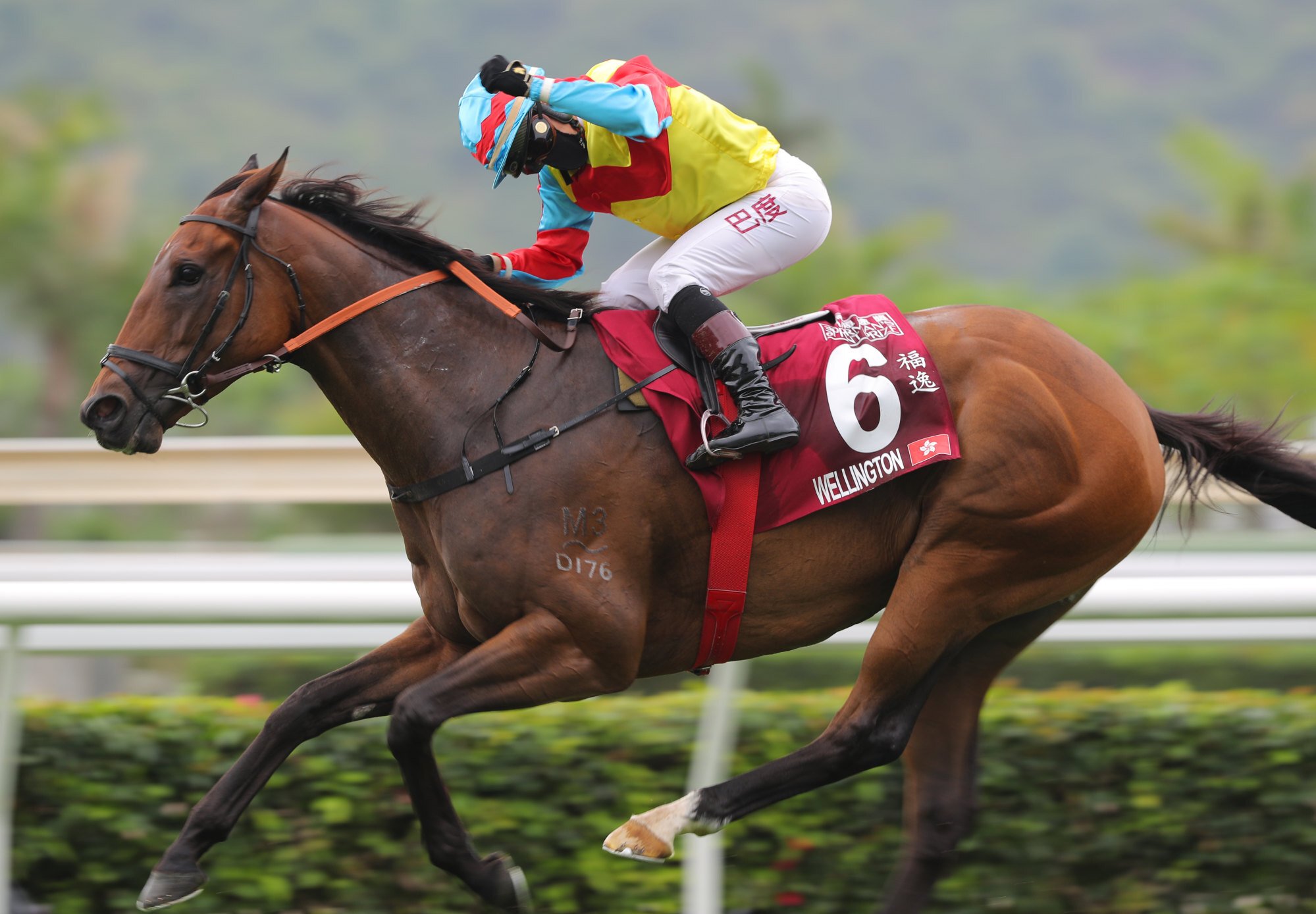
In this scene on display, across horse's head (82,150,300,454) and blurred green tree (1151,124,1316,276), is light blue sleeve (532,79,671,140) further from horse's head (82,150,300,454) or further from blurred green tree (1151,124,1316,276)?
blurred green tree (1151,124,1316,276)

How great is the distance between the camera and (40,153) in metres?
24.9

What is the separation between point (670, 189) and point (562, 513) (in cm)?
82

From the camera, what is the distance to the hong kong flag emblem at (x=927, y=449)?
10.9 feet

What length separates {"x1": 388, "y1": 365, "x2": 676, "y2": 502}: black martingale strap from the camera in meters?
3.30

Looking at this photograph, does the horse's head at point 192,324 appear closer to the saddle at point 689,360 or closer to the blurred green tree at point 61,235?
the saddle at point 689,360

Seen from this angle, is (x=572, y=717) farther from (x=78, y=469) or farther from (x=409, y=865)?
(x=78, y=469)

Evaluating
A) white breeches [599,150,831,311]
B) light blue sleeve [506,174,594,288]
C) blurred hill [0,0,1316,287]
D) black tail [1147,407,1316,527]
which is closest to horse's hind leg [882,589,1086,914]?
black tail [1147,407,1316,527]

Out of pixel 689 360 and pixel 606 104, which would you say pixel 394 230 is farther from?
pixel 689 360

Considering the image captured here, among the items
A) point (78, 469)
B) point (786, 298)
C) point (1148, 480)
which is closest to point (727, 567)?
point (1148, 480)

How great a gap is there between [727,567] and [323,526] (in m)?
14.8

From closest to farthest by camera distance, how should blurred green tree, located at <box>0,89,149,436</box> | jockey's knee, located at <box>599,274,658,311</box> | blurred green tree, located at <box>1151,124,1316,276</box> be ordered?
jockey's knee, located at <box>599,274,658,311</box>
blurred green tree, located at <box>1151,124,1316,276</box>
blurred green tree, located at <box>0,89,149,436</box>

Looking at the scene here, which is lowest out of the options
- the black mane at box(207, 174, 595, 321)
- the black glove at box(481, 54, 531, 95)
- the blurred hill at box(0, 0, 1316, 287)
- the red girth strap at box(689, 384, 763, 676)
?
the red girth strap at box(689, 384, 763, 676)

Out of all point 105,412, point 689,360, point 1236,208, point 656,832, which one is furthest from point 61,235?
point 656,832

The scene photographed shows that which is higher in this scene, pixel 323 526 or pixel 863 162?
pixel 863 162
